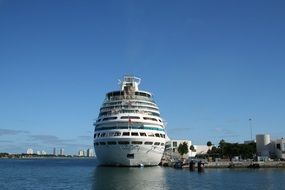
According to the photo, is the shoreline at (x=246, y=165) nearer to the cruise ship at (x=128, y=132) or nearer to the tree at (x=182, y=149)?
the cruise ship at (x=128, y=132)

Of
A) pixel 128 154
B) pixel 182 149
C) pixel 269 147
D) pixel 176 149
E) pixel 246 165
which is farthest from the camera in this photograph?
pixel 176 149

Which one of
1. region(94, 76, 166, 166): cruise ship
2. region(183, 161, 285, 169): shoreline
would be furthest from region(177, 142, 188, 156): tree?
region(94, 76, 166, 166): cruise ship

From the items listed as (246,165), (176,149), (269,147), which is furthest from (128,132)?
(176,149)

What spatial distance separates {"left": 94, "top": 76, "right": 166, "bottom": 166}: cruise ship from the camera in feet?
285

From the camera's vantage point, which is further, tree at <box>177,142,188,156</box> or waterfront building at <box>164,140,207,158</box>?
tree at <box>177,142,188,156</box>

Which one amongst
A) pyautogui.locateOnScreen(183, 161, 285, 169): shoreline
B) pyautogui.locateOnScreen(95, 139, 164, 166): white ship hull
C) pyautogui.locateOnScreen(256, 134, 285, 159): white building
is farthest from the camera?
pyautogui.locateOnScreen(256, 134, 285, 159): white building

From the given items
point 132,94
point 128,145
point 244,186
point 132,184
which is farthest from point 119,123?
point 244,186

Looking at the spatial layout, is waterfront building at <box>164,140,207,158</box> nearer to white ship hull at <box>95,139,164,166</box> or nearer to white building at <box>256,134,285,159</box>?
white building at <box>256,134,285,159</box>

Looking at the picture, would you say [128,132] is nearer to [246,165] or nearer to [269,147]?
[246,165]

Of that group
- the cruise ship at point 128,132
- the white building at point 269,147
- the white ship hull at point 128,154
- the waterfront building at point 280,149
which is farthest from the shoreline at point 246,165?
the white ship hull at point 128,154

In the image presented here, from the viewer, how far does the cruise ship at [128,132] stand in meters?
86.8

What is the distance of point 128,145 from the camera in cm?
8575

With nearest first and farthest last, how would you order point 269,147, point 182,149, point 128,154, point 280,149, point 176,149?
point 128,154 → point 280,149 → point 269,147 → point 182,149 → point 176,149

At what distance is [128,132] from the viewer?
8725 cm
